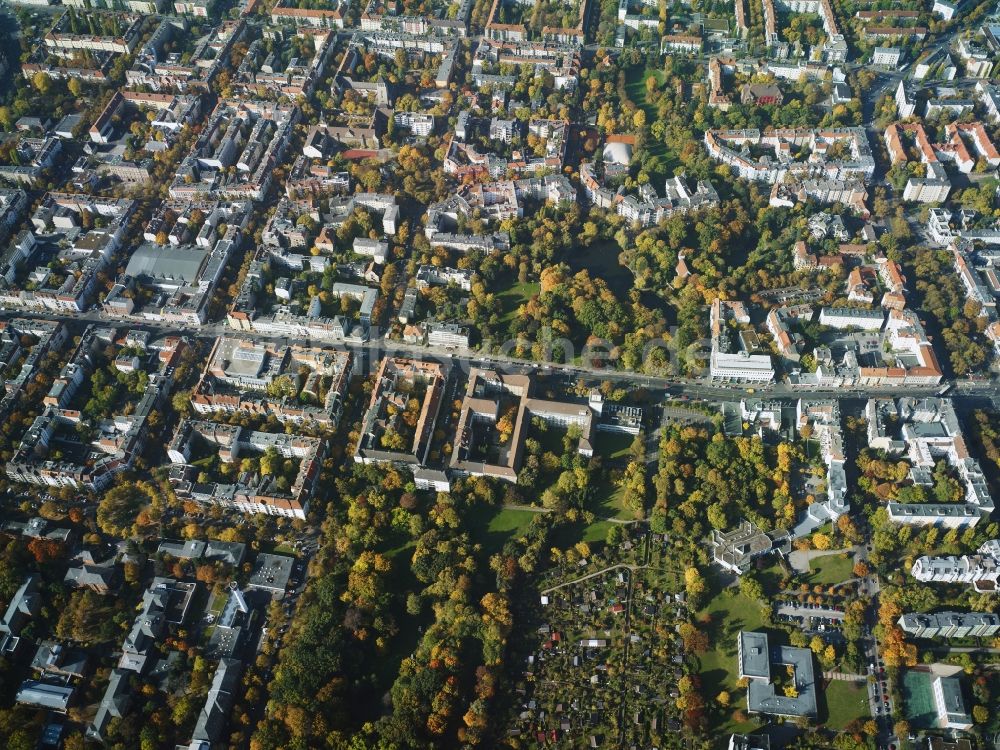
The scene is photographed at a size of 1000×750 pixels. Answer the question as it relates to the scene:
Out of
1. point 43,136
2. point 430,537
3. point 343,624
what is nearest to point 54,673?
point 343,624

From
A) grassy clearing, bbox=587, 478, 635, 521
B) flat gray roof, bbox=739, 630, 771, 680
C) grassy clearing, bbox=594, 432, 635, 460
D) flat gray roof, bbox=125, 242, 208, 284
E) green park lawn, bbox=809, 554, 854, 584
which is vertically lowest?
flat gray roof, bbox=739, 630, 771, 680

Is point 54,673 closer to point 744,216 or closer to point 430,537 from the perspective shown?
point 430,537

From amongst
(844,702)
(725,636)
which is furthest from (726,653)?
(844,702)

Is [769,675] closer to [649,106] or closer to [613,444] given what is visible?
[613,444]

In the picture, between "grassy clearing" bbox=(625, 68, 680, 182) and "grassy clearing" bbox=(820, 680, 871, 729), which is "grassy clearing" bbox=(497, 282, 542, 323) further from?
"grassy clearing" bbox=(820, 680, 871, 729)

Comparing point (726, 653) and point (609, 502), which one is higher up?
point (609, 502)

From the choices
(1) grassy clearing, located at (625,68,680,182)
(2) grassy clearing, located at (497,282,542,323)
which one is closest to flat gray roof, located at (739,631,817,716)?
(2) grassy clearing, located at (497,282,542,323)
